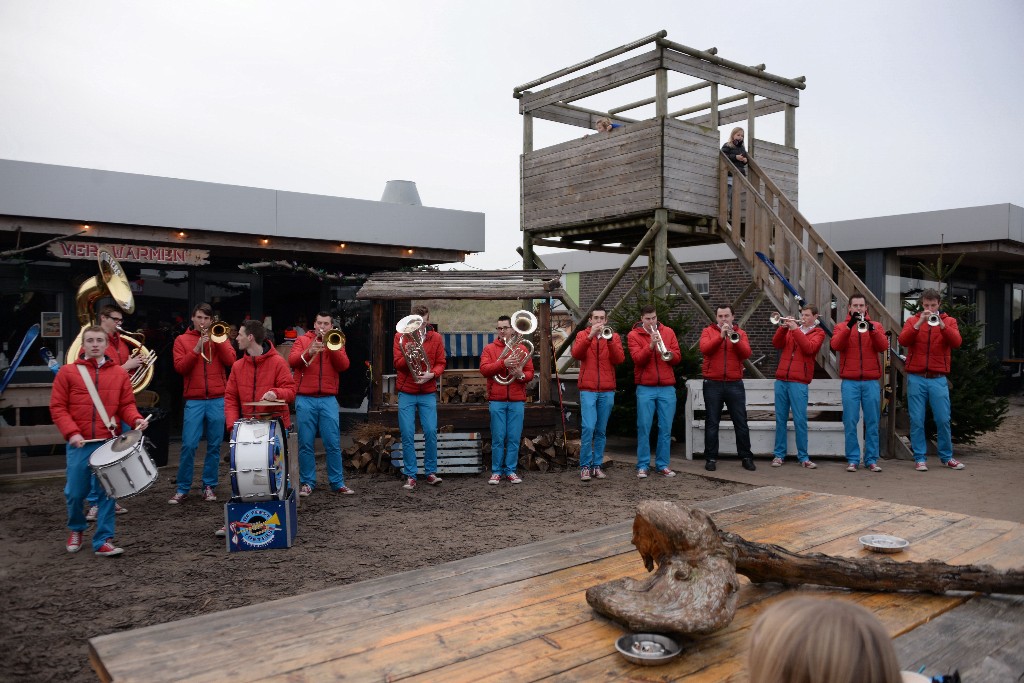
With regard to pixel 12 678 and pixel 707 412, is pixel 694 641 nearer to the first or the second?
pixel 12 678

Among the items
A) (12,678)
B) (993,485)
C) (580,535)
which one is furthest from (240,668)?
(993,485)

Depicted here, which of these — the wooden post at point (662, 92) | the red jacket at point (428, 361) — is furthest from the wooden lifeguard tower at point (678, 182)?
the red jacket at point (428, 361)

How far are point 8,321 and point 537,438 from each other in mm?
7244

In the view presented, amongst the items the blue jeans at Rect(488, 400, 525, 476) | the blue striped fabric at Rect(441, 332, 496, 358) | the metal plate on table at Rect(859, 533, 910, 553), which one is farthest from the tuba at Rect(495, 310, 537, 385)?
the metal plate on table at Rect(859, 533, 910, 553)

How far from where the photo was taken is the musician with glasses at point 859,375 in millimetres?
8688

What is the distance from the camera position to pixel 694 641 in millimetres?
2420

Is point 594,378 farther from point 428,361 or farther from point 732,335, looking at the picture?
point 428,361

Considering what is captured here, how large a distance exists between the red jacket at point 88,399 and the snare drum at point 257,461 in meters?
0.95

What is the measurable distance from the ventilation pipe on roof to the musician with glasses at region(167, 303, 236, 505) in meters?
6.39

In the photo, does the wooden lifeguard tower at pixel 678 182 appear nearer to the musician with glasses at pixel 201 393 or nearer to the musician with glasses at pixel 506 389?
the musician with glasses at pixel 506 389

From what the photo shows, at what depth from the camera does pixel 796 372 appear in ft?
29.3

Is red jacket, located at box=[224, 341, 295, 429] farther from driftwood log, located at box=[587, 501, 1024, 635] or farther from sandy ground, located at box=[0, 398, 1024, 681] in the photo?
driftwood log, located at box=[587, 501, 1024, 635]

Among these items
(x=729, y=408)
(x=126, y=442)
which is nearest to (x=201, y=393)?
(x=126, y=442)

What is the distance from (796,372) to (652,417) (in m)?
1.88
